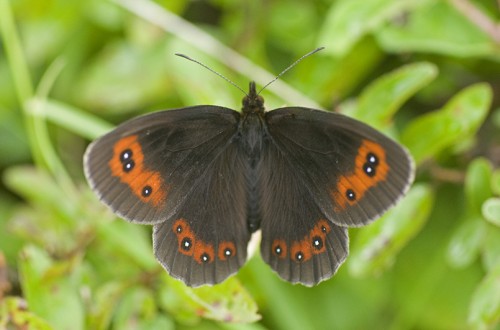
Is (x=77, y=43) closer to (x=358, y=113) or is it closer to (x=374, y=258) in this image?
(x=358, y=113)

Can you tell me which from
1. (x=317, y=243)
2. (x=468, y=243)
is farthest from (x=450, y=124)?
(x=317, y=243)

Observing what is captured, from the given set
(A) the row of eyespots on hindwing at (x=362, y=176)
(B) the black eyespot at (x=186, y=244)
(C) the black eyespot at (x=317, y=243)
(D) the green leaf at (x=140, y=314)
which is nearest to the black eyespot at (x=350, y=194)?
(A) the row of eyespots on hindwing at (x=362, y=176)

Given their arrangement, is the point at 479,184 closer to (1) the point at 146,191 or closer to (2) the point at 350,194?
(2) the point at 350,194

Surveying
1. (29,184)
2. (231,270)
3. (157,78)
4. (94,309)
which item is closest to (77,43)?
(157,78)

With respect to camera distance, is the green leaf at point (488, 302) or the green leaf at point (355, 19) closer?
the green leaf at point (488, 302)

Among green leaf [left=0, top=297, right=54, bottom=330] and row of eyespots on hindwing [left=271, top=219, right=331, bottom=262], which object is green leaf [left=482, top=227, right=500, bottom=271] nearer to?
row of eyespots on hindwing [left=271, top=219, right=331, bottom=262]

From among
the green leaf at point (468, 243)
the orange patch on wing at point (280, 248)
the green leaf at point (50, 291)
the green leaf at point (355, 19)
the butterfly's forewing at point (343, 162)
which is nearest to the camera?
the butterfly's forewing at point (343, 162)

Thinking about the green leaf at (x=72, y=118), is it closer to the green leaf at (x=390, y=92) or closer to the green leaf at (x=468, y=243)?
the green leaf at (x=390, y=92)
